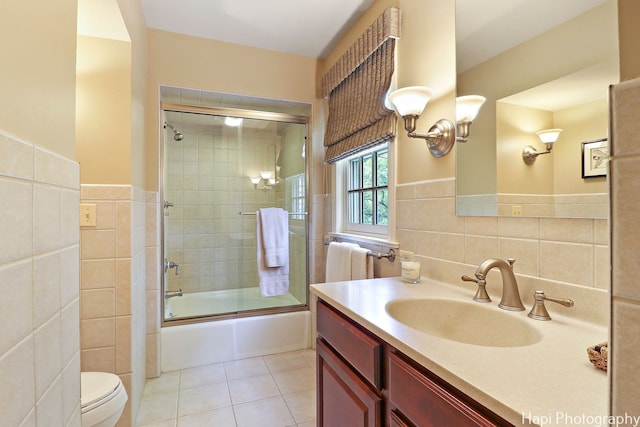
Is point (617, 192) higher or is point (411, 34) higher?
point (411, 34)

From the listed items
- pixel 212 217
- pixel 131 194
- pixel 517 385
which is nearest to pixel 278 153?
pixel 212 217

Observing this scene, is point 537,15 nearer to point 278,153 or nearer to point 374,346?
point 374,346

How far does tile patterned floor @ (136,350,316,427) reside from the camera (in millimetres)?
1689

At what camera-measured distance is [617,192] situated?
325mm

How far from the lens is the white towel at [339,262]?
195 centimetres

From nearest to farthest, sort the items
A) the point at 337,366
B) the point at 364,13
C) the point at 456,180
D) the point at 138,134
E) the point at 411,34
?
the point at 337,366 < the point at 456,180 < the point at 411,34 < the point at 138,134 < the point at 364,13

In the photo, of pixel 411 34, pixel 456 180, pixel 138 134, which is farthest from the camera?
pixel 138 134

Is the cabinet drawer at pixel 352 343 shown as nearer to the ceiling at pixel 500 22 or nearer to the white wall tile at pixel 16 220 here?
the white wall tile at pixel 16 220

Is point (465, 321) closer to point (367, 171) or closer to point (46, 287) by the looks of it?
point (46, 287)

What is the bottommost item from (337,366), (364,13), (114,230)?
(337,366)

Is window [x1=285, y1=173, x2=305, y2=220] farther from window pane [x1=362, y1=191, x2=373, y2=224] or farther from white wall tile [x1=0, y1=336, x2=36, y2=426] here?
white wall tile [x1=0, y1=336, x2=36, y2=426]

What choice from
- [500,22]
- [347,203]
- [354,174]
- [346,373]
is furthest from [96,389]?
[500,22]

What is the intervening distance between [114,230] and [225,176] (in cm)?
122

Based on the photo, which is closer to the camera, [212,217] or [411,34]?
[411,34]
